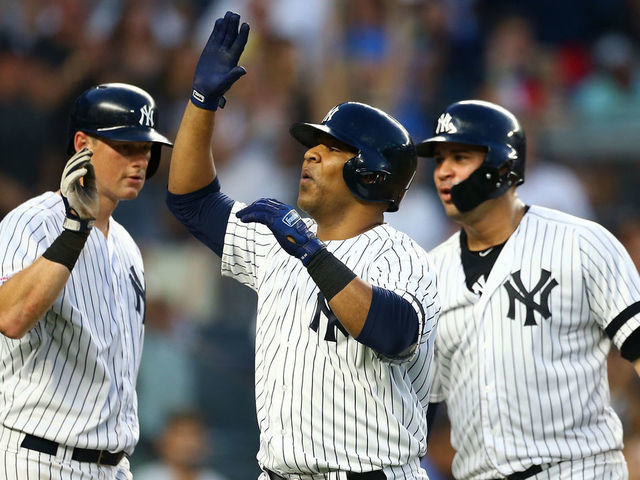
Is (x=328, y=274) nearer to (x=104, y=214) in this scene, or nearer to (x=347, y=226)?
(x=347, y=226)

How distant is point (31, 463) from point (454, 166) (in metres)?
2.18

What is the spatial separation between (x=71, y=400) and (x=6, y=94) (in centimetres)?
457

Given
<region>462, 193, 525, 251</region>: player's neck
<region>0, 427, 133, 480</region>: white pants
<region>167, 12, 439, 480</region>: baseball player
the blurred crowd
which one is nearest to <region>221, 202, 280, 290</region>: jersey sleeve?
<region>167, 12, 439, 480</region>: baseball player

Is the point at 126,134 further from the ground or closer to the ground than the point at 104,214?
further from the ground

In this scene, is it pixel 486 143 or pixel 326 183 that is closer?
pixel 326 183

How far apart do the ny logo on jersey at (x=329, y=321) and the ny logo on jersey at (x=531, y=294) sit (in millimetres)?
1078

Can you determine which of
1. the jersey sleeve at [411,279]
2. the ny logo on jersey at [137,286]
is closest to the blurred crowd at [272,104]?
the ny logo on jersey at [137,286]

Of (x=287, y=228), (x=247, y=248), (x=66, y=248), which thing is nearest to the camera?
(x=287, y=228)

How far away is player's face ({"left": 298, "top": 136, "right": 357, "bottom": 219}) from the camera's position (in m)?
3.70

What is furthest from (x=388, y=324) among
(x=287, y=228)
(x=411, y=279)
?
(x=287, y=228)

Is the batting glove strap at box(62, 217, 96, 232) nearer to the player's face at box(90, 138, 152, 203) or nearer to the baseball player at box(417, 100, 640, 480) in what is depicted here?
the player's face at box(90, 138, 152, 203)

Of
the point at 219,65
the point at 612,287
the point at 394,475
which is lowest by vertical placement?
the point at 394,475

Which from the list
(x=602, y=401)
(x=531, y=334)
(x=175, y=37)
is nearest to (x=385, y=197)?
(x=531, y=334)

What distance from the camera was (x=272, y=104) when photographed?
27.8ft
